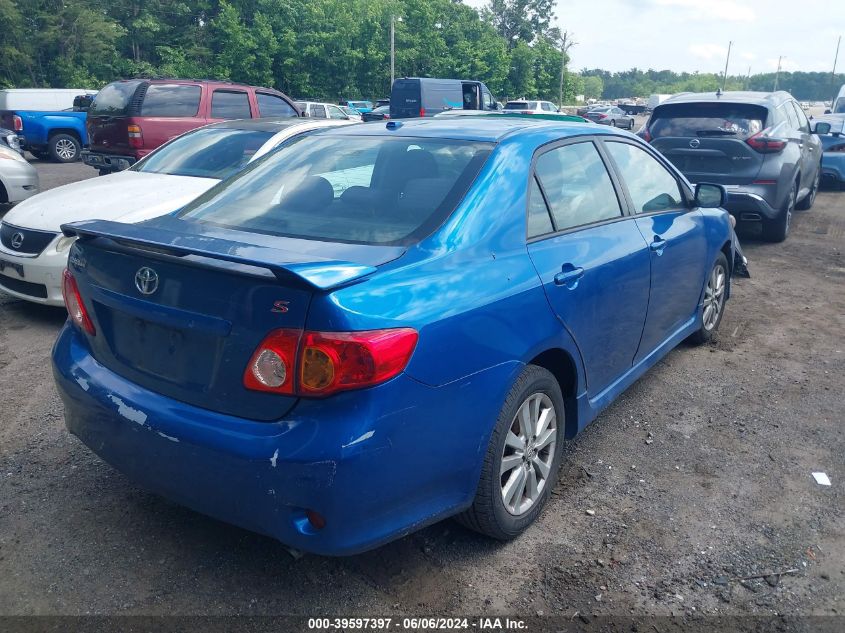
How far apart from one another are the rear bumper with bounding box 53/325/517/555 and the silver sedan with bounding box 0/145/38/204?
8250 millimetres

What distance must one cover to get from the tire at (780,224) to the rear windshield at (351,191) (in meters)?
7.10

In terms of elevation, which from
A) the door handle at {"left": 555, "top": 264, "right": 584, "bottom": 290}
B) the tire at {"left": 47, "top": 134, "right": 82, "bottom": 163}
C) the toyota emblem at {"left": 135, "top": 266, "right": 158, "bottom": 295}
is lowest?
the tire at {"left": 47, "top": 134, "right": 82, "bottom": 163}

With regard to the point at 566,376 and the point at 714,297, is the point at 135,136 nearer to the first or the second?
the point at 714,297

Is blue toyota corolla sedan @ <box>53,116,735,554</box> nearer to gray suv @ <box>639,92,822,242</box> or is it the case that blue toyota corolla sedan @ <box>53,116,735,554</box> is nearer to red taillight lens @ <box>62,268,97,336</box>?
red taillight lens @ <box>62,268,97,336</box>

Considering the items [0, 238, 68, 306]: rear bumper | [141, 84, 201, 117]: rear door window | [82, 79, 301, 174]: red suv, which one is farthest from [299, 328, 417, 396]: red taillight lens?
[141, 84, 201, 117]: rear door window

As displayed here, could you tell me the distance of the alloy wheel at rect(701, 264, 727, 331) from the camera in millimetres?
5211

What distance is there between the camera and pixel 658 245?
13.2 feet

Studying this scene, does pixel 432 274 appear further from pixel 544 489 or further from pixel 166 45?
pixel 166 45

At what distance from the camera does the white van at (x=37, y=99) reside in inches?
775

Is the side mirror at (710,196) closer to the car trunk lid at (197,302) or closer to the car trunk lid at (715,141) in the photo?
the car trunk lid at (197,302)

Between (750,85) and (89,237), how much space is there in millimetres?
146355

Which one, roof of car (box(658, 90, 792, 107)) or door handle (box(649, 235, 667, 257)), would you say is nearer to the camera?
door handle (box(649, 235, 667, 257))

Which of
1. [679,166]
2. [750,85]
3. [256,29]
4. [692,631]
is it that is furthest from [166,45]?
[750,85]

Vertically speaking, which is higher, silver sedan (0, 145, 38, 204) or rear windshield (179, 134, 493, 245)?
rear windshield (179, 134, 493, 245)
